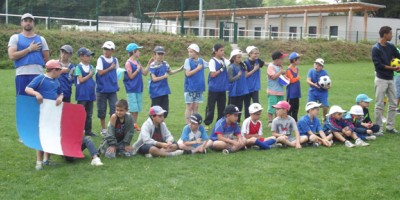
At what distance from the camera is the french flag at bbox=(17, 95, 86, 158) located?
7352 mm

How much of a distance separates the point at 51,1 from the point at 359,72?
1878cm

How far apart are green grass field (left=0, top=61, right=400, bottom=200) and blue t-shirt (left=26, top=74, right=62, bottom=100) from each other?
3.35ft

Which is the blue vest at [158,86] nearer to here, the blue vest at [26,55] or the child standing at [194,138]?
the child standing at [194,138]

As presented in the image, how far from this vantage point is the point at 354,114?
965 centimetres

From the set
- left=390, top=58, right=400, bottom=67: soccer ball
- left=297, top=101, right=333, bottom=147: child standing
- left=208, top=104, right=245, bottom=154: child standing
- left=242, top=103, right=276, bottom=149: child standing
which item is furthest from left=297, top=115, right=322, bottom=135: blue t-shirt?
left=390, top=58, right=400, bottom=67: soccer ball

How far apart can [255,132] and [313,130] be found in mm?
1134

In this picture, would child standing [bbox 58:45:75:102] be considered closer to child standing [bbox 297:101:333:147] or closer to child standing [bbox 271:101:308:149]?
child standing [bbox 271:101:308:149]

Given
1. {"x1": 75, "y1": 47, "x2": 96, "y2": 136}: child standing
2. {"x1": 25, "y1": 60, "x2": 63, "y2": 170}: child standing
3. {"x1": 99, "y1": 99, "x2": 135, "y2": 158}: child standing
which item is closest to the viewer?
{"x1": 25, "y1": 60, "x2": 63, "y2": 170}: child standing

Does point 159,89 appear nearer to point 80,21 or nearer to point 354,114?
point 354,114

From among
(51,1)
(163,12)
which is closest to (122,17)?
(163,12)

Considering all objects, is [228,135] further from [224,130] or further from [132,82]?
[132,82]

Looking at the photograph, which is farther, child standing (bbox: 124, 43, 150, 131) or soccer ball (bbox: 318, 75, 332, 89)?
soccer ball (bbox: 318, 75, 332, 89)

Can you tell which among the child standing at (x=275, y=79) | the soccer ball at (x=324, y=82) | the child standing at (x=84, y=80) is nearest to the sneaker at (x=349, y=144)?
the soccer ball at (x=324, y=82)

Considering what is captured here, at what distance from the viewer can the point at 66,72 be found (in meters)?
9.29
